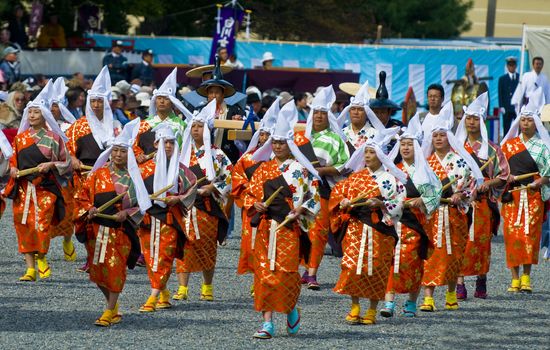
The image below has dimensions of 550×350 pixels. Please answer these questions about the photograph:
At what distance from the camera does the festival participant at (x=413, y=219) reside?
1098 centimetres

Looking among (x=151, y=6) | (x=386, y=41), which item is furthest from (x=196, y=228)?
(x=386, y=41)

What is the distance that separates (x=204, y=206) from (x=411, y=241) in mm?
1808

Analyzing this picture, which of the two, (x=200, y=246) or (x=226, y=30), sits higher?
(x=226, y=30)

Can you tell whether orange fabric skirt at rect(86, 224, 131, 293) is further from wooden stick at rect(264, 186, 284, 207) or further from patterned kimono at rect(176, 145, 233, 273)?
patterned kimono at rect(176, 145, 233, 273)

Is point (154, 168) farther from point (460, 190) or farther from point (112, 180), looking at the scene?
point (460, 190)

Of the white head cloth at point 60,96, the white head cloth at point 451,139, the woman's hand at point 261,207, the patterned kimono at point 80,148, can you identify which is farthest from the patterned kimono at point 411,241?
the white head cloth at point 60,96

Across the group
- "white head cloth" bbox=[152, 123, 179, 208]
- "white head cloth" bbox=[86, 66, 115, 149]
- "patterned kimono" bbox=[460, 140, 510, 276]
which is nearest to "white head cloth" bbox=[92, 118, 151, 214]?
"white head cloth" bbox=[152, 123, 179, 208]

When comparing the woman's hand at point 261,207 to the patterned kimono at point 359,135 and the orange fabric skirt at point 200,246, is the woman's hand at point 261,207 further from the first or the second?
the patterned kimono at point 359,135

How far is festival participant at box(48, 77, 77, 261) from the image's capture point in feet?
43.2

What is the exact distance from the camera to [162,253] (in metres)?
11.1

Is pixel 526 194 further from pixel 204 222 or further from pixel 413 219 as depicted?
pixel 204 222

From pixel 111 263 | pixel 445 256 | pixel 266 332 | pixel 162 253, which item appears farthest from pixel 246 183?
pixel 266 332

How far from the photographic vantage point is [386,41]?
35.6m

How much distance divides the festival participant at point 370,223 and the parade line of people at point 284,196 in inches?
0.4
